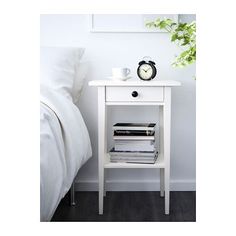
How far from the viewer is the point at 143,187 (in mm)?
2506

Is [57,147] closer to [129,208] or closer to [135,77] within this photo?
[129,208]

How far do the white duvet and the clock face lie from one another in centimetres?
44

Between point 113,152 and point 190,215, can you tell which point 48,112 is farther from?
point 190,215

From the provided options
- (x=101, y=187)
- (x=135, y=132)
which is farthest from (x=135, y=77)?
(x=101, y=187)

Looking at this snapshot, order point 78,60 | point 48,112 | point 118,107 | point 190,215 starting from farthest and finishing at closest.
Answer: point 118,107, point 78,60, point 190,215, point 48,112

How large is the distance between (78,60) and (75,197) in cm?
87

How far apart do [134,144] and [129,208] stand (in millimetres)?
381

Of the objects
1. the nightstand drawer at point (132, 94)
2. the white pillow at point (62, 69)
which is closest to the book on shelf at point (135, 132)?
the nightstand drawer at point (132, 94)

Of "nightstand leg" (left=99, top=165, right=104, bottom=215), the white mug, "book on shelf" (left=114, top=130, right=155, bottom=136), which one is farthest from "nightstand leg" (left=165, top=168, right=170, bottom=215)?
the white mug

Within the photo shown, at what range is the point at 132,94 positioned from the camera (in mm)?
1973

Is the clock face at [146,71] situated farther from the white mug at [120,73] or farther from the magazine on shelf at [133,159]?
the magazine on shelf at [133,159]

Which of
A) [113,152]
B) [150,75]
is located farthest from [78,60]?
[113,152]
